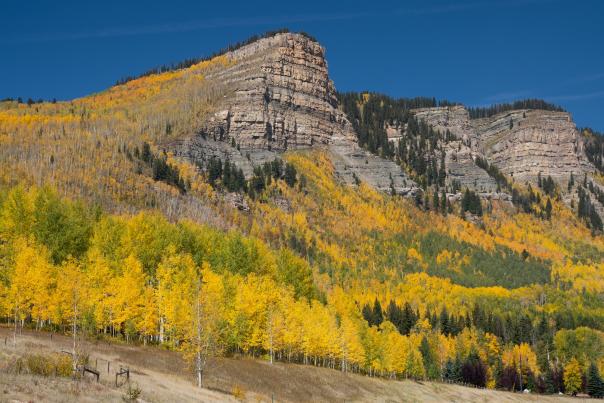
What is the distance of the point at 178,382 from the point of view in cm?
5256

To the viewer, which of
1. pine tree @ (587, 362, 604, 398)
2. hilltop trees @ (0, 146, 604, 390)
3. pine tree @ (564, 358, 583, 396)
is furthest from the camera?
pine tree @ (564, 358, 583, 396)

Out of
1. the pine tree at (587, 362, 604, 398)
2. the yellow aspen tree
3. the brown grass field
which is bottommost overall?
the pine tree at (587, 362, 604, 398)

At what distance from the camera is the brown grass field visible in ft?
122

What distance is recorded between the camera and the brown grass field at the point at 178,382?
37281mm

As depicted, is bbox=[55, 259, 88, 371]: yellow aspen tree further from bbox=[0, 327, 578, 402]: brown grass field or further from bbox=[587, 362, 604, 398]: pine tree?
bbox=[587, 362, 604, 398]: pine tree

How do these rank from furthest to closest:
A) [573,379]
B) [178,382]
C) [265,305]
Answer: [573,379] < [265,305] < [178,382]

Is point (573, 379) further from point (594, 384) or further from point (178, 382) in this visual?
point (178, 382)

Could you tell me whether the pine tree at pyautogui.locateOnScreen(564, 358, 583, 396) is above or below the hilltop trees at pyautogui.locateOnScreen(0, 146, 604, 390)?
below

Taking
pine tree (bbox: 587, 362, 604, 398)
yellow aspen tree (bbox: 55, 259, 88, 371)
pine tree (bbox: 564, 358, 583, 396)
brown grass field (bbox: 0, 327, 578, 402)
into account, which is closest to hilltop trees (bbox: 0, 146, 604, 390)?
yellow aspen tree (bbox: 55, 259, 88, 371)

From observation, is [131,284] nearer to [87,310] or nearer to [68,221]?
[87,310]

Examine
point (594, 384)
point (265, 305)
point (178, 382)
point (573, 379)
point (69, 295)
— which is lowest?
point (594, 384)

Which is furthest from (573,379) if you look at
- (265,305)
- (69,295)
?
(69,295)

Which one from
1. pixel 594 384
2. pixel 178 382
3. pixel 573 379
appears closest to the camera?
pixel 178 382

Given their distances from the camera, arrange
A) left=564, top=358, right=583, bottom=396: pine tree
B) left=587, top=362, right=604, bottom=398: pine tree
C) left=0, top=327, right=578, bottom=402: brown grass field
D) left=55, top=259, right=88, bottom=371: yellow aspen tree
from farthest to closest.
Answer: left=564, top=358, right=583, bottom=396: pine tree → left=587, top=362, right=604, bottom=398: pine tree → left=55, top=259, right=88, bottom=371: yellow aspen tree → left=0, top=327, right=578, bottom=402: brown grass field
